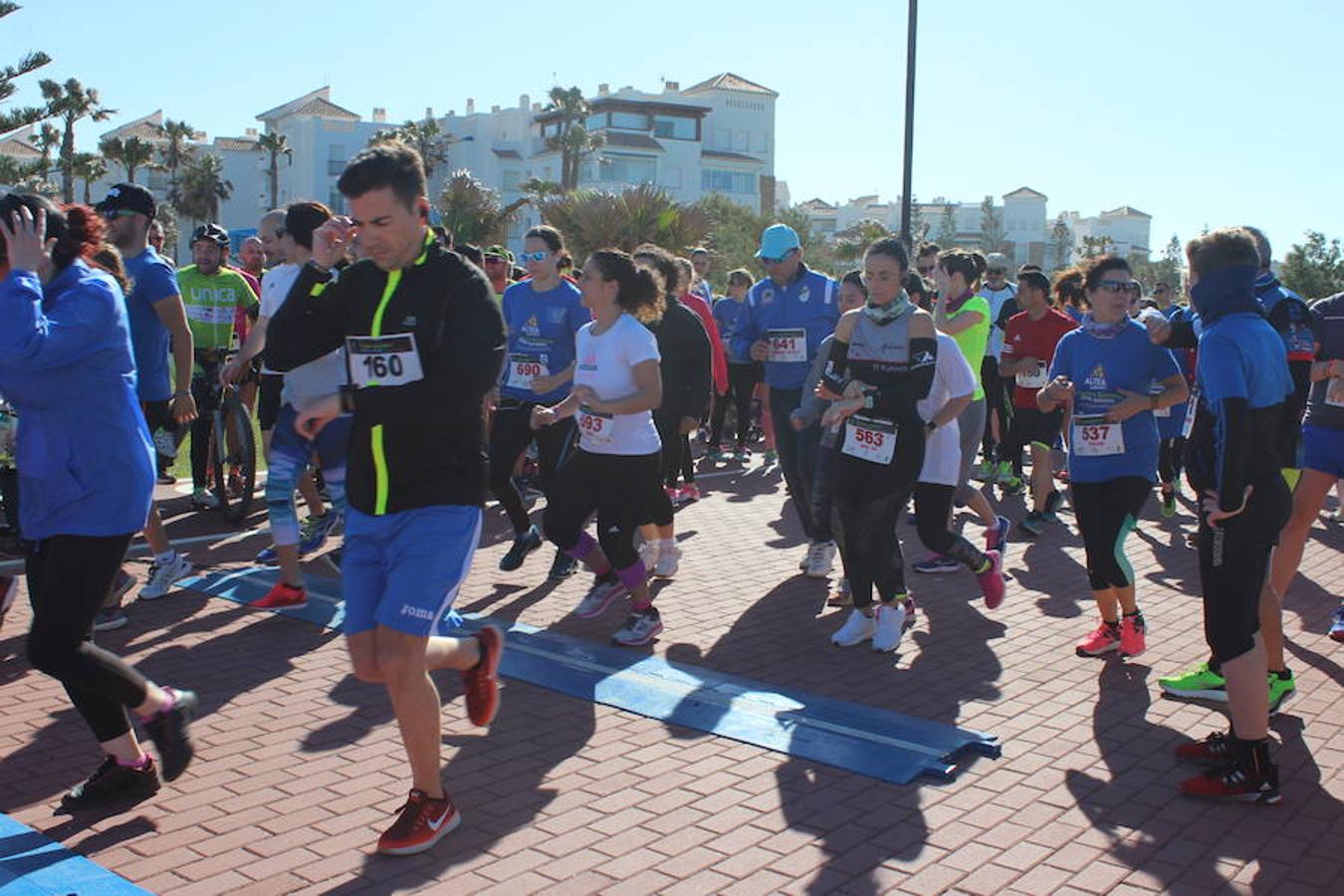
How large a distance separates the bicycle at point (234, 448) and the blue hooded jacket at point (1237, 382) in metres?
7.04

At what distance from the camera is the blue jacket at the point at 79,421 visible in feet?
13.3

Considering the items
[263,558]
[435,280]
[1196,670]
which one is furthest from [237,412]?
[1196,670]

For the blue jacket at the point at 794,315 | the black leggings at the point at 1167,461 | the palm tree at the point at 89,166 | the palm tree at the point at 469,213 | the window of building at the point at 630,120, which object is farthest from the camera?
the window of building at the point at 630,120

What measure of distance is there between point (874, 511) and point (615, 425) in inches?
56.3

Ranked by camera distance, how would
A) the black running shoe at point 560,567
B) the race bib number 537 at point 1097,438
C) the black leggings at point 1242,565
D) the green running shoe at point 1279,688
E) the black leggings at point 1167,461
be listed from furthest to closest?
the black leggings at point 1167,461, the black running shoe at point 560,567, the race bib number 537 at point 1097,438, the green running shoe at point 1279,688, the black leggings at point 1242,565

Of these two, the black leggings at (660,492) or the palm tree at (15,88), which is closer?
the black leggings at (660,492)

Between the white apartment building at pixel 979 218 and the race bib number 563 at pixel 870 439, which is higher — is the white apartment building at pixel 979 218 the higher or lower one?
the higher one

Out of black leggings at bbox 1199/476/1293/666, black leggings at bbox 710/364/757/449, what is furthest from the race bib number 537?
black leggings at bbox 710/364/757/449

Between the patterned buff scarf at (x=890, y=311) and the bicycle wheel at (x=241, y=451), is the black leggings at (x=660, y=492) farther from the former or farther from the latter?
the bicycle wheel at (x=241, y=451)

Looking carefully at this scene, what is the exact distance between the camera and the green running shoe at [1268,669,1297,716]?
5426mm

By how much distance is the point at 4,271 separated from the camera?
4.26 metres

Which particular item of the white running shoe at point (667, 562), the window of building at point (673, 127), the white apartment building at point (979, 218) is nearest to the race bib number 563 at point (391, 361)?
the white running shoe at point (667, 562)

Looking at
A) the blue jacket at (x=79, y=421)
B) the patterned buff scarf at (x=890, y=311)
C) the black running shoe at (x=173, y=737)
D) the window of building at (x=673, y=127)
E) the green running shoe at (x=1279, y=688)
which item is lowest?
the green running shoe at (x=1279, y=688)

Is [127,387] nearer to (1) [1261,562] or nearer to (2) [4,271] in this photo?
(2) [4,271]
